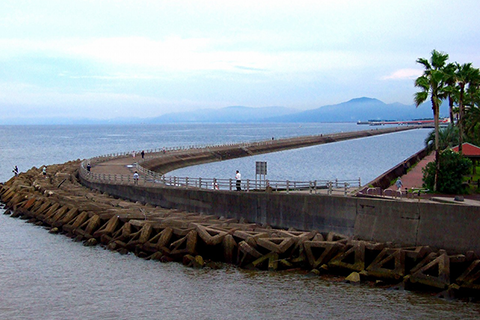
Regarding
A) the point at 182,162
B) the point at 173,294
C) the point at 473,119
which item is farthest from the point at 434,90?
the point at 182,162

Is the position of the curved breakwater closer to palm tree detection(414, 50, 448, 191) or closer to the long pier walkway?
the long pier walkway

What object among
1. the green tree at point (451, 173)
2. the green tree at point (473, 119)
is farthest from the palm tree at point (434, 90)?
the green tree at point (473, 119)

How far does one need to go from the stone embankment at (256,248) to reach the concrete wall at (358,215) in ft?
1.89

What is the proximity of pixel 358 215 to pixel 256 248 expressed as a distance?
4562 millimetres

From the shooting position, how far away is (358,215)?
22984 mm

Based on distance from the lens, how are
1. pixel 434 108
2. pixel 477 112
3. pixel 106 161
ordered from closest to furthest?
pixel 434 108, pixel 477 112, pixel 106 161

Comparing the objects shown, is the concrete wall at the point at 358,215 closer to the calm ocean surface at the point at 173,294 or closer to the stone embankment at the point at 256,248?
the stone embankment at the point at 256,248

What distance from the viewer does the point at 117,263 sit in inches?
931

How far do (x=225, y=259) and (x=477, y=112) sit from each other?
25735 millimetres

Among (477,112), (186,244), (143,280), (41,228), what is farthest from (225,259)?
(477,112)

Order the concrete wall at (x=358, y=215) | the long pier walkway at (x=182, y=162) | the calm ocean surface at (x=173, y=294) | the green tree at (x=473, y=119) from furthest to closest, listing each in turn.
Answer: the green tree at (x=473, y=119)
the long pier walkway at (x=182, y=162)
the concrete wall at (x=358, y=215)
the calm ocean surface at (x=173, y=294)

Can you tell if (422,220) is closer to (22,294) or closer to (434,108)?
(434,108)

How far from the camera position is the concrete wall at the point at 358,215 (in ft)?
65.4

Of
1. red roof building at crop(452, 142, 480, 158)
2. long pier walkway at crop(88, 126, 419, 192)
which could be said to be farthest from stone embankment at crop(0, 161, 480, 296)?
red roof building at crop(452, 142, 480, 158)
